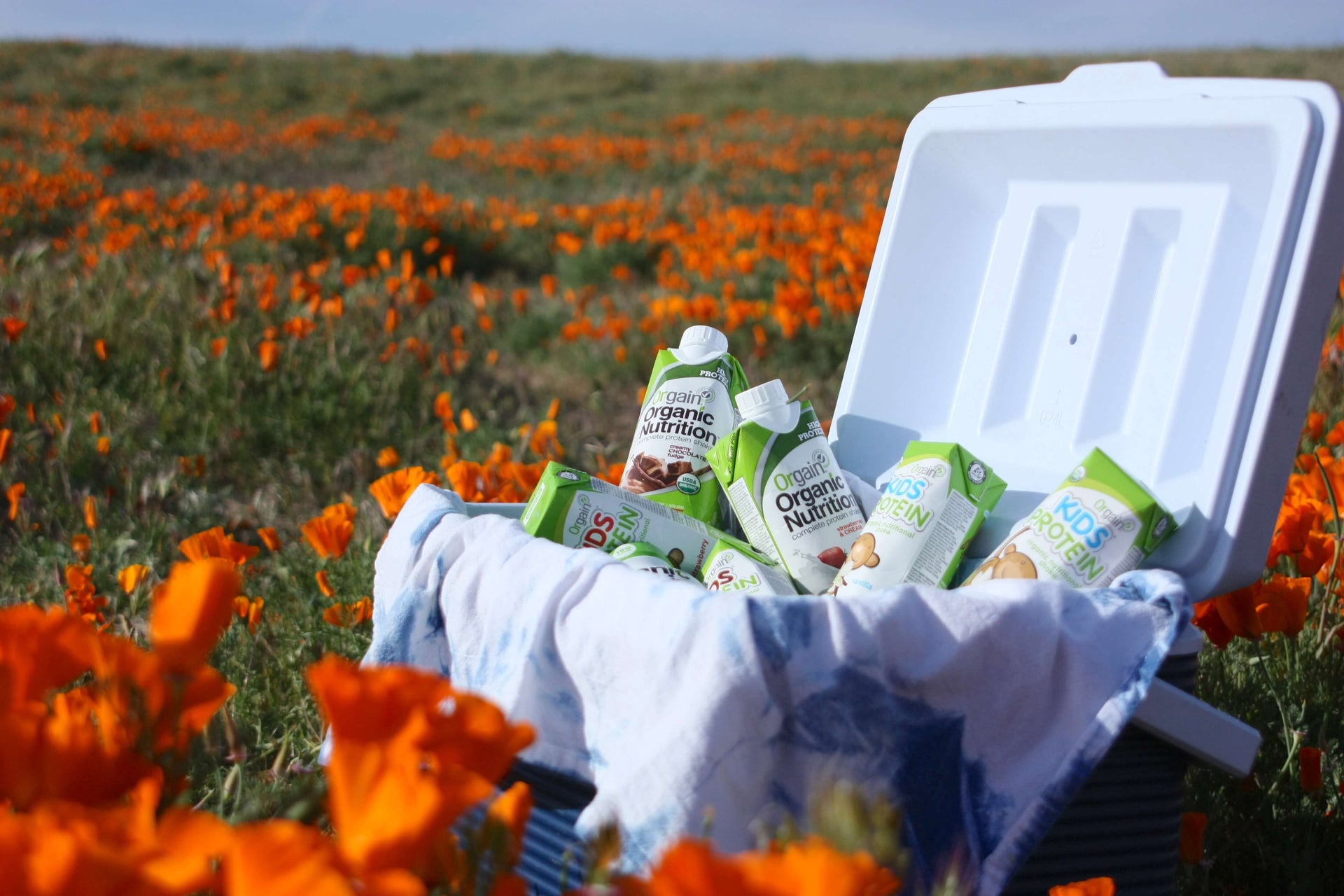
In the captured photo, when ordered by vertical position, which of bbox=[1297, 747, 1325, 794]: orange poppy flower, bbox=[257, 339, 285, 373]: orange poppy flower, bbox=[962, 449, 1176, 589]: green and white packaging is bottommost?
bbox=[1297, 747, 1325, 794]: orange poppy flower

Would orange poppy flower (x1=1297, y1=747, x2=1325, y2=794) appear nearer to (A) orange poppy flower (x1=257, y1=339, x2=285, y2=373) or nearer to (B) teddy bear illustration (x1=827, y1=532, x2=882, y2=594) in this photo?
(B) teddy bear illustration (x1=827, y1=532, x2=882, y2=594)

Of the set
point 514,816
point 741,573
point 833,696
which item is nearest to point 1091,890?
point 833,696

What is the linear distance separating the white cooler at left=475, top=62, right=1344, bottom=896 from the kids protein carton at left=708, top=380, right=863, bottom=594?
10.7 inches

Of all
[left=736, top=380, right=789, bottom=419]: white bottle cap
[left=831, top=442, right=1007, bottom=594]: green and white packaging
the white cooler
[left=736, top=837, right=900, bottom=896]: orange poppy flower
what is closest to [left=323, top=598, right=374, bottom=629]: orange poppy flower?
the white cooler

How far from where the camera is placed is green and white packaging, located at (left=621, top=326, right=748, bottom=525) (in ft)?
6.15

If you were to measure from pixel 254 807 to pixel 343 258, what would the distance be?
5944 mm

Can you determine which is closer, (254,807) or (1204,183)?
(254,807)

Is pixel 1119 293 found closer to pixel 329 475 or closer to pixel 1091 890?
pixel 1091 890

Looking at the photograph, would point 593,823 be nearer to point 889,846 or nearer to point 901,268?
point 889,846

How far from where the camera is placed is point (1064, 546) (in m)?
1.42

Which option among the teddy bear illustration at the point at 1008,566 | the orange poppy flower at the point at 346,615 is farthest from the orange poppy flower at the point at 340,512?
the teddy bear illustration at the point at 1008,566

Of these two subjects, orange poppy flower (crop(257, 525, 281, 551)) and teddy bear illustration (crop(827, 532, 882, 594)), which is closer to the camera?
teddy bear illustration (crop(827, 532, 882, 594))

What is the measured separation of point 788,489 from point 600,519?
1.03ft

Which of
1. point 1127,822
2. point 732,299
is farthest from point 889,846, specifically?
point 732,299
